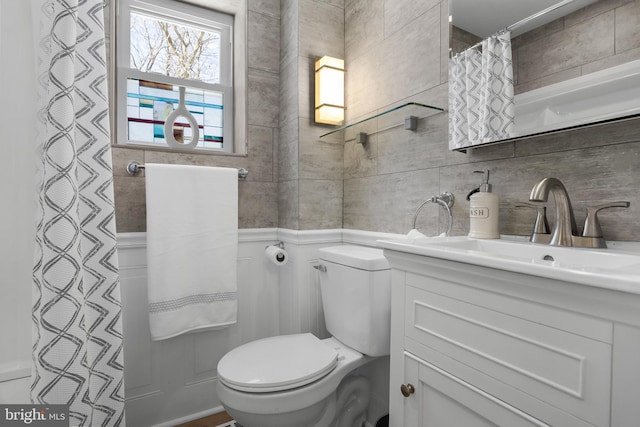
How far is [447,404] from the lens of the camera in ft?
2.71

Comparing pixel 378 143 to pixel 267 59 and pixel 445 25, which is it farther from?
pixel 267 59

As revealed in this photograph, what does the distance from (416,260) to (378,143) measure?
2.78 feet

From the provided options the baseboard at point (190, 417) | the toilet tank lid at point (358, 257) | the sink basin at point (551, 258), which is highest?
the sink basin at point (551, 258)

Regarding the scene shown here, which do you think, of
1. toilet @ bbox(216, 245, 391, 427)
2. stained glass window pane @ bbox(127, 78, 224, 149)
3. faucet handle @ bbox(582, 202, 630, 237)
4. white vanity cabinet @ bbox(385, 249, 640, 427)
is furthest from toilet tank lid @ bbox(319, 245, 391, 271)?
stained glass window pane @ bbox(127, 78, 224, 149)

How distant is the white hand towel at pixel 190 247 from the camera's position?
57.6 inches

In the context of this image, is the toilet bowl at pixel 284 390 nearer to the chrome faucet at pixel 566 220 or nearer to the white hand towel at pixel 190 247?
the white hand towel at pixel 190 247

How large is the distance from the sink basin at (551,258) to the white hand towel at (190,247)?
92 centimetres

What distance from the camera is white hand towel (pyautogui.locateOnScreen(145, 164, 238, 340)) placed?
1464 millimetres

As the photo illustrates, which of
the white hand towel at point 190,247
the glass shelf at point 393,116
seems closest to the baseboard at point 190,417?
the white hand towel at point 190,247

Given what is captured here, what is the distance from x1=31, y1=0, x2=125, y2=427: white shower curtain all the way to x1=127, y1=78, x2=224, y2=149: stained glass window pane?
0.73 m

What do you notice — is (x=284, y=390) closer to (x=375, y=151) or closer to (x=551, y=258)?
(x=551, y=258)

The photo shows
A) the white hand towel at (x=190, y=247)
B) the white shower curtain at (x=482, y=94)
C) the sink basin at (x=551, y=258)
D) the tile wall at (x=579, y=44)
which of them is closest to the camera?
the sink basin at (x=551, y=258)

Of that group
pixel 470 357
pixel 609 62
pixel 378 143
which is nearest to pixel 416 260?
pixel 470 357

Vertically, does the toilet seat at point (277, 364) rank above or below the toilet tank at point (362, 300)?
below
